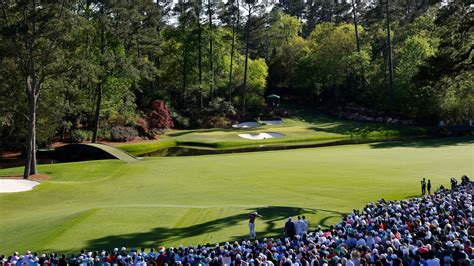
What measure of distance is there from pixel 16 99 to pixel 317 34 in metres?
64.9

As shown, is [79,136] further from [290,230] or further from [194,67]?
[290,230]

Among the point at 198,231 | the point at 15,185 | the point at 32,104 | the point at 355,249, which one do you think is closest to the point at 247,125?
the point at 32,104

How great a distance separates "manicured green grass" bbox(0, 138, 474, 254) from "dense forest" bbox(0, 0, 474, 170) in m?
7.16

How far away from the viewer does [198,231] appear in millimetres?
20391

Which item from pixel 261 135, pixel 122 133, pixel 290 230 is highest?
pixel 122 133

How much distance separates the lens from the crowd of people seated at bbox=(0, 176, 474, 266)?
13.5 m

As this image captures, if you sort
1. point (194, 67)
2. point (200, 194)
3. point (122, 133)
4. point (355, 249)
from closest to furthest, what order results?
1. point (355, 249)
2. point (200, 194)
3. point (122, 133)
4. point (194, 67)

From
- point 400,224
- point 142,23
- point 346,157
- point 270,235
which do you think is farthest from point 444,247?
point 142,23

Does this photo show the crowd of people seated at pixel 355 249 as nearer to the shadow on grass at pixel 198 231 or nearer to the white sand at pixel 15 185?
the shadow on grass at pixel 198 231

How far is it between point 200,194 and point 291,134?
120 ft

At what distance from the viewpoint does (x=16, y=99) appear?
44.2 m

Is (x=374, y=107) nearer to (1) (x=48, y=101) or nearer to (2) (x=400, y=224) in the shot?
(1) (x=48, y=101)

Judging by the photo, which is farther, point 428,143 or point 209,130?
point 209,130

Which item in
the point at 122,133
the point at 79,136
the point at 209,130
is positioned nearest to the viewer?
the point at 79,136
